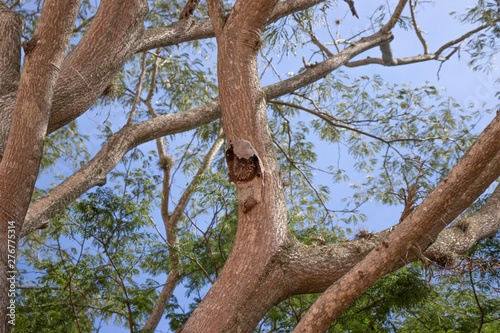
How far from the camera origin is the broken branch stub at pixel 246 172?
1.97 m

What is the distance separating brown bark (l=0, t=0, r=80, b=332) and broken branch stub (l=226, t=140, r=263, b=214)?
77 centimetres

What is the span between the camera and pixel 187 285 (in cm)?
375

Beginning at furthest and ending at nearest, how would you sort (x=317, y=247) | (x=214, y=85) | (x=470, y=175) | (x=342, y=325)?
1. (x=214, y=85)
2. (x=342, y=325)
3. (x=317, y=247)
4. (x=470, y=175)

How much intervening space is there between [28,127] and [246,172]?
2.82 feet

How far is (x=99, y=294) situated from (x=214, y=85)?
7.92ft

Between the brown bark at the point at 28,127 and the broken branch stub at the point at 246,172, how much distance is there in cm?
77

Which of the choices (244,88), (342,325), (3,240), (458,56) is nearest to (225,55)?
(244,88)

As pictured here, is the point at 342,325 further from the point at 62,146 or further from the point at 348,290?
the point at 62,146

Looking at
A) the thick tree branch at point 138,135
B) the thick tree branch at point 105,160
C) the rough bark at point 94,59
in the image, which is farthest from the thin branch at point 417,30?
the rough bark at point 94,59

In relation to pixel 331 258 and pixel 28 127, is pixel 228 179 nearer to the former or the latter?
pixel 331 258

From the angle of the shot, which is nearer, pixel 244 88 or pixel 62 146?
pixel 244 88

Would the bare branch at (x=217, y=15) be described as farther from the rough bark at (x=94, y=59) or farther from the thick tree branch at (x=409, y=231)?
the thick tree branch at (x=409, y=231)

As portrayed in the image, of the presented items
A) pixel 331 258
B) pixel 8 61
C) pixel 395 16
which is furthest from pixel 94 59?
pixel 395 16

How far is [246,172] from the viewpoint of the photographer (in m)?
1.98
